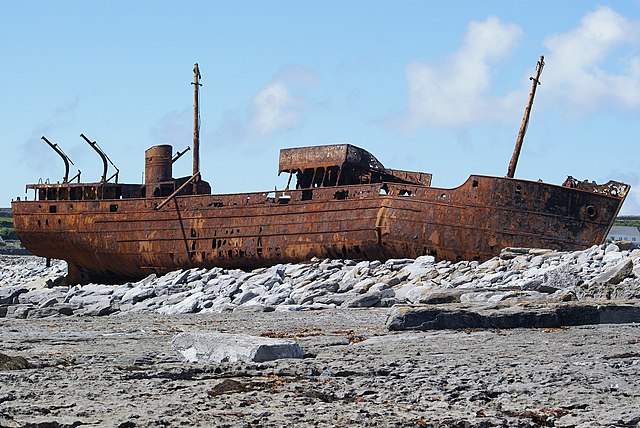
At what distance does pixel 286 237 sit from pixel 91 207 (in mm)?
7112

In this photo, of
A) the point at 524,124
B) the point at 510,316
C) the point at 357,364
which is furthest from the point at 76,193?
the point at 357,364

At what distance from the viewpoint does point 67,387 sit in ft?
23.1

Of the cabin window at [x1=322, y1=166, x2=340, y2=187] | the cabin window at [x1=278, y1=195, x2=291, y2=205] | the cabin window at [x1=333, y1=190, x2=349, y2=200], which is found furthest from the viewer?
the cabin window at [x1=322, y1=166, x2=340, y2=187]

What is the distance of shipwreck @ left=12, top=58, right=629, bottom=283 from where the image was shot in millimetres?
22594

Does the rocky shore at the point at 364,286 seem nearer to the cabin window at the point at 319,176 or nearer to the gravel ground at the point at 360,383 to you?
the cabin window at the point at 319,176

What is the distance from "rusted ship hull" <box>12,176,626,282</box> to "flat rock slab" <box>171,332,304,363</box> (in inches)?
569

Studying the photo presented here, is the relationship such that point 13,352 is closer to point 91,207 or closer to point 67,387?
point 67,387

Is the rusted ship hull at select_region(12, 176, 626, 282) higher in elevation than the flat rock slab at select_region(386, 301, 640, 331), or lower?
higher

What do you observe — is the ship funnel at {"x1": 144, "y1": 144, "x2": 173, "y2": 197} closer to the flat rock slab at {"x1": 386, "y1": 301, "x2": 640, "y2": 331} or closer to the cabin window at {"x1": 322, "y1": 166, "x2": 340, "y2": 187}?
the cabin window at {"x1": 322, "y1": 166, "x2": 340, "y2": 187}

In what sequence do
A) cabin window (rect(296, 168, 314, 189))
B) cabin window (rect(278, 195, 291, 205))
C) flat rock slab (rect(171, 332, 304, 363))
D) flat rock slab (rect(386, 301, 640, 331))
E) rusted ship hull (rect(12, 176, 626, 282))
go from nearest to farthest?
1. flat rock slab (rect(171, 332, 304, 363))
2. flat rock slab (rect(386, 301, 640, 331))
3. rusted ship hull (rect(12, 176, 626, 282))
4. cabin window (rect(278, 195, 291, 205))
5. cabin window (rect(296, 168, 314, 189))

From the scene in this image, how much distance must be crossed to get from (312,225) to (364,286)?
6559 millimetres

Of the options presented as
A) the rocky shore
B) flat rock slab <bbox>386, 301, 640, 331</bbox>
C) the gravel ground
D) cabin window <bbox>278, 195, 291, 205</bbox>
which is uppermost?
cabin window <bbox>278, 195, 291, 205</bbox>

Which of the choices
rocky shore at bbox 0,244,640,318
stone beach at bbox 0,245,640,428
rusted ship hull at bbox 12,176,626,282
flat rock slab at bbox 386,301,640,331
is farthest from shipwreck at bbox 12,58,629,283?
flat rock slab at bbox 386,301,640,331

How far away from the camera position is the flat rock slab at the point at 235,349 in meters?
8.23
